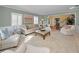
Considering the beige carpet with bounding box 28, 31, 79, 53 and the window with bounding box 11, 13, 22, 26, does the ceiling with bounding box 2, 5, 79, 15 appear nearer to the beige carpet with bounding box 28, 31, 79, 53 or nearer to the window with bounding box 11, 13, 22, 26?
the window with bounding box 11, 13, 22, 26

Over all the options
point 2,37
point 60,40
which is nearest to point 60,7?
point 60,40

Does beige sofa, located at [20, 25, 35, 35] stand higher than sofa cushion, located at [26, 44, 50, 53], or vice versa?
beige sofa, located at [20, 25, 35, 35]

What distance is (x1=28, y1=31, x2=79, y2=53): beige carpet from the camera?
4.82ft

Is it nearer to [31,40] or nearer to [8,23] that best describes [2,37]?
[8,23]

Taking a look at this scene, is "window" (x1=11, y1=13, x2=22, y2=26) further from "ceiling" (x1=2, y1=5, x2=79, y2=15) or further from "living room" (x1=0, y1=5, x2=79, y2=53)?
"ceiling" (x1=2, y1=5, x2=79, y2=15)

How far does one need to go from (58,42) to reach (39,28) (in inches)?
14.9

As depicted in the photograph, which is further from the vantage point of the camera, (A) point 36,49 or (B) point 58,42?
(B) point 58,42

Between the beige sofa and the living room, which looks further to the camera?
the beige sofa

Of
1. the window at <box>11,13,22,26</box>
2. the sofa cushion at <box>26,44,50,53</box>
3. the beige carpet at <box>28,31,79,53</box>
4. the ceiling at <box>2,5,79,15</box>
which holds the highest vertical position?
the ceiling at <box>2,5,79,15</box>

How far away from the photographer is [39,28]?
65.6 inches

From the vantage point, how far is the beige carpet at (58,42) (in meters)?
1.47

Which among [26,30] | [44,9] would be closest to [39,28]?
[26,30]

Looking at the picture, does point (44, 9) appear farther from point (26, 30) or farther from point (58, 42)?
point (58, 42)

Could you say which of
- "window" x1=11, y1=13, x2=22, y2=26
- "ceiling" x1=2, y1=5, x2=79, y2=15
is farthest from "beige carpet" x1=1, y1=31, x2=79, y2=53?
"ceiling" x1=2, y1=5, x2=79, y2=15
